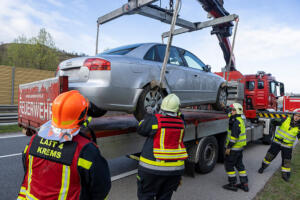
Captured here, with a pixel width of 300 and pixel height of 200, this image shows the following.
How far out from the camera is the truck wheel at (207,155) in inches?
177

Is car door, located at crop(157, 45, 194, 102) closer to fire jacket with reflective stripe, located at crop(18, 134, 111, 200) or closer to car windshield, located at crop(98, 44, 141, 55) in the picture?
car windshield, located at crop(98, 44, 141, 55)

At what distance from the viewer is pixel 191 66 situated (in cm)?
477

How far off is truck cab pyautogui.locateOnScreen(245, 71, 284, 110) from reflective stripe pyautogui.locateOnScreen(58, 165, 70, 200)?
8107mm

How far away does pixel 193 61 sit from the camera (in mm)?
4910

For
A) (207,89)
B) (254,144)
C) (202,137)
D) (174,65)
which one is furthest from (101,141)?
(254,144)

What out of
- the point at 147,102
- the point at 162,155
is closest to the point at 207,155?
the point at 147,102

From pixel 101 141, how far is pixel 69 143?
1534 millimetres

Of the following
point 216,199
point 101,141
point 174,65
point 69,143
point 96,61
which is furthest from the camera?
point 174,65

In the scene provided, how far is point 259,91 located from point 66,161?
330 inches

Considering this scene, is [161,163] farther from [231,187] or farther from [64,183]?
[231,187]

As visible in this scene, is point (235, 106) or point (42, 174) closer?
point (42, 174)

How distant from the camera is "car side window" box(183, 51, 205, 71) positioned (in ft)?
15.5

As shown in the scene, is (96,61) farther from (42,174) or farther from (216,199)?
(216,199)

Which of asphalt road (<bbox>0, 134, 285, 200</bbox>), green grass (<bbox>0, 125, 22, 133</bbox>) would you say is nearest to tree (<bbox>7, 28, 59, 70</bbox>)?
green grass (<bbox>0, 125, 22, 133</bbox>)
